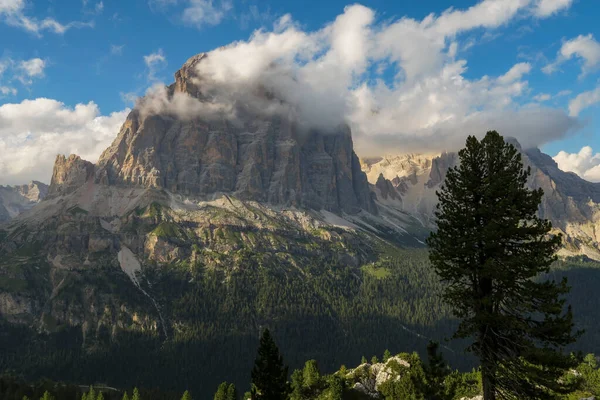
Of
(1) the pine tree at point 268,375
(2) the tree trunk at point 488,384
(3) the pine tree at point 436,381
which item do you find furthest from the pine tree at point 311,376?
(2) the tree trunk at point 488,384

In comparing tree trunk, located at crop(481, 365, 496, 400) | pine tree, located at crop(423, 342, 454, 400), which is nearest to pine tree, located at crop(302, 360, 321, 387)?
pine tree, located at crop(423, 342, 454, 400)

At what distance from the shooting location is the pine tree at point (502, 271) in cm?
2366

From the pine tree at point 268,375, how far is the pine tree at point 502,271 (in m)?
23.1

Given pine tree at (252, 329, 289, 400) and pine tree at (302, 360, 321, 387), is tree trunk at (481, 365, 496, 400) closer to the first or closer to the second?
pine tree at (252, 329, 289, 400)

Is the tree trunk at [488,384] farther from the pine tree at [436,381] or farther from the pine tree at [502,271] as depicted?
the pine tree at [436,381]

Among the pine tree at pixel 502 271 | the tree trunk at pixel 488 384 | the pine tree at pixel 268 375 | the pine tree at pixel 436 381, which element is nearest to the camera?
the pine tree at pixel 502 271

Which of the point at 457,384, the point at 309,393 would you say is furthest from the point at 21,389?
the point at 457,384

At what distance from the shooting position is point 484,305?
24625 mm

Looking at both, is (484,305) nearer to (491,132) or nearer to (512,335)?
(512,335)

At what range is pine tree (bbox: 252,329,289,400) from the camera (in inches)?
1693

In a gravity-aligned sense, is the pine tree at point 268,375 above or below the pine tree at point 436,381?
above

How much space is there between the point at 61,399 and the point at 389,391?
128m

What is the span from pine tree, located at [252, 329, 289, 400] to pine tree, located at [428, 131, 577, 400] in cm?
2305

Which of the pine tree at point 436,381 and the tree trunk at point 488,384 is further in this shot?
the pine tree at point 436,381
